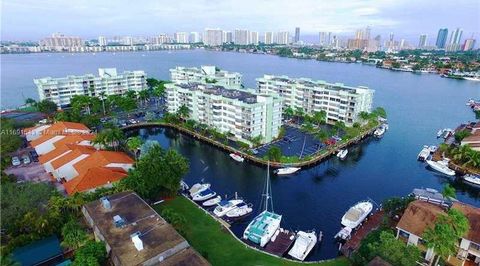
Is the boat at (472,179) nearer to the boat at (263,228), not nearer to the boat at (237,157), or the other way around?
the boat at (263,228)

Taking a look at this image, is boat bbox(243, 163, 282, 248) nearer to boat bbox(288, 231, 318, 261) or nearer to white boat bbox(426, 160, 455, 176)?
boat bbox(288, 231, 318, 261)

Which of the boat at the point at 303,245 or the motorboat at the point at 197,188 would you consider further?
the motorboat at the point at 197,188

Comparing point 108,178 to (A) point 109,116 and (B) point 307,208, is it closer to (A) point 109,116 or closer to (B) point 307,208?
(B) point 307,208

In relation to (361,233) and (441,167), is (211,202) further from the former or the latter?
(441,167)

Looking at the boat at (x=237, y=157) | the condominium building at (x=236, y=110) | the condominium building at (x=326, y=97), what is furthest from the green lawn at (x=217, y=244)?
the condominium building at (x=326, y=97)

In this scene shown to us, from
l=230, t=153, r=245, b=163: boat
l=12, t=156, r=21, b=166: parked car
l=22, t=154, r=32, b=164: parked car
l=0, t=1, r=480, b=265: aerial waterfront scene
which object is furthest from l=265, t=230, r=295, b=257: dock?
l=12, t=156, r=21, b=166: parked car

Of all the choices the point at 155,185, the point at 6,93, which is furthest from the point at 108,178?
the point at 6,93
